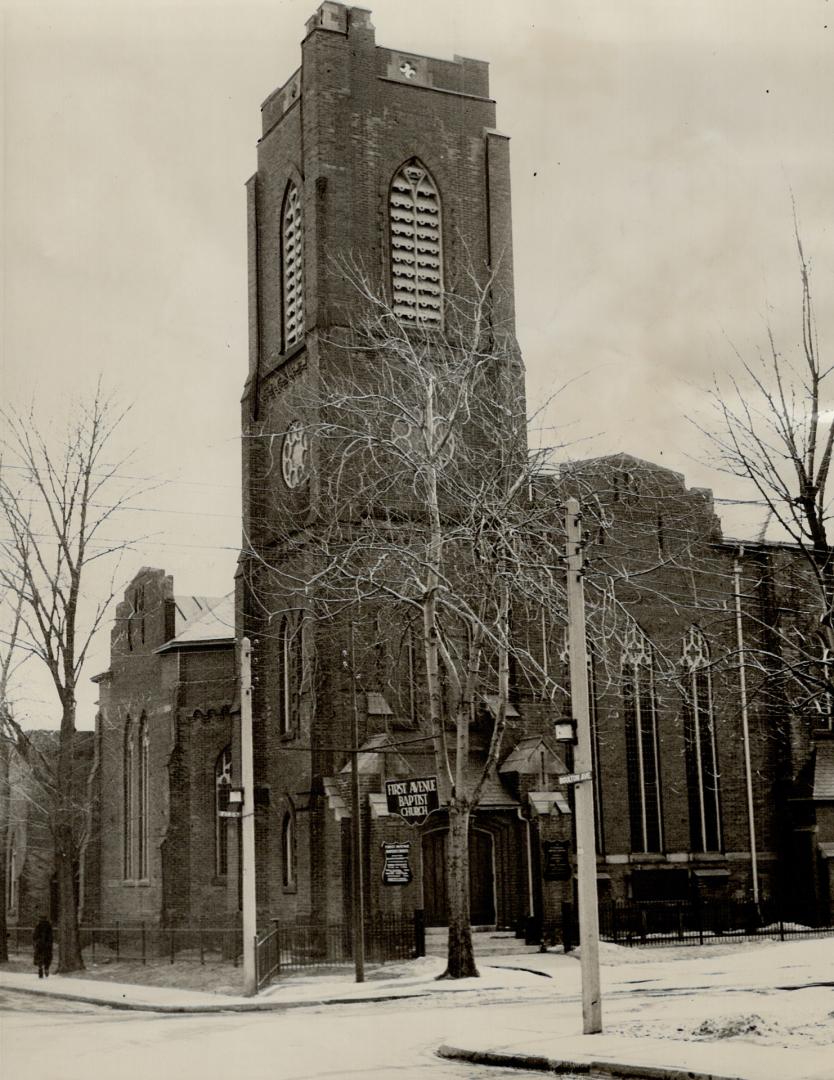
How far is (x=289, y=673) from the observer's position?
34844mm

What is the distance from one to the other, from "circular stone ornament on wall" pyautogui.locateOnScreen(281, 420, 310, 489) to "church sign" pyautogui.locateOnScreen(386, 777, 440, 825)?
34.7 feet

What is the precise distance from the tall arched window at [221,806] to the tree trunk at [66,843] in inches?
219

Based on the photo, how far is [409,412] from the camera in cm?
2459

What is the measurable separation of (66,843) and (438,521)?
1399 cm

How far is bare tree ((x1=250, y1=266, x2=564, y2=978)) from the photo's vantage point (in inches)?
941

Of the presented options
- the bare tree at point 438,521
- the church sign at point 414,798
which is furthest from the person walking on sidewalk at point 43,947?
the church sign at point 414,798

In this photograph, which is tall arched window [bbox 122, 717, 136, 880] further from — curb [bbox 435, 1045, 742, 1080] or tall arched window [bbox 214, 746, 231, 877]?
curb [bbox 435, 1045, 742, 1080]

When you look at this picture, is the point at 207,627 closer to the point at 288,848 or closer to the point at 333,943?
the point at 288,848

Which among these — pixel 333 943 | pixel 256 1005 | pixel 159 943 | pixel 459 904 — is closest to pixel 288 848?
pixel 333 943

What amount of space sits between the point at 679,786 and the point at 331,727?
34.0 ft

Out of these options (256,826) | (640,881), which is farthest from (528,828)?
(256,826)

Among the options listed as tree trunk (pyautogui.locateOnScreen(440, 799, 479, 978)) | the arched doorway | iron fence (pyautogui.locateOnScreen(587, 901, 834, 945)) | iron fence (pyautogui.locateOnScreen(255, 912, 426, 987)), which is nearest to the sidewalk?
tree trunk (pyautogui.locateOnScreen(440, 799, 479, 978))

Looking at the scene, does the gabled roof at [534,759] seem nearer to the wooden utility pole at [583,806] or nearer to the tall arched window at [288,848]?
the tall arched window at [288,848]

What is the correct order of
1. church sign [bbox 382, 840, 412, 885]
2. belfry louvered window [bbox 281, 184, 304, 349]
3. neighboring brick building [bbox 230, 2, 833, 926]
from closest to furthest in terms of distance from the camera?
church sign [bbox 382, 840, 412, 885] → neighboring brick building [bbox 230, 2, 833, 926] → belfry louvered window [bbox 281, 184, 304, 349]
